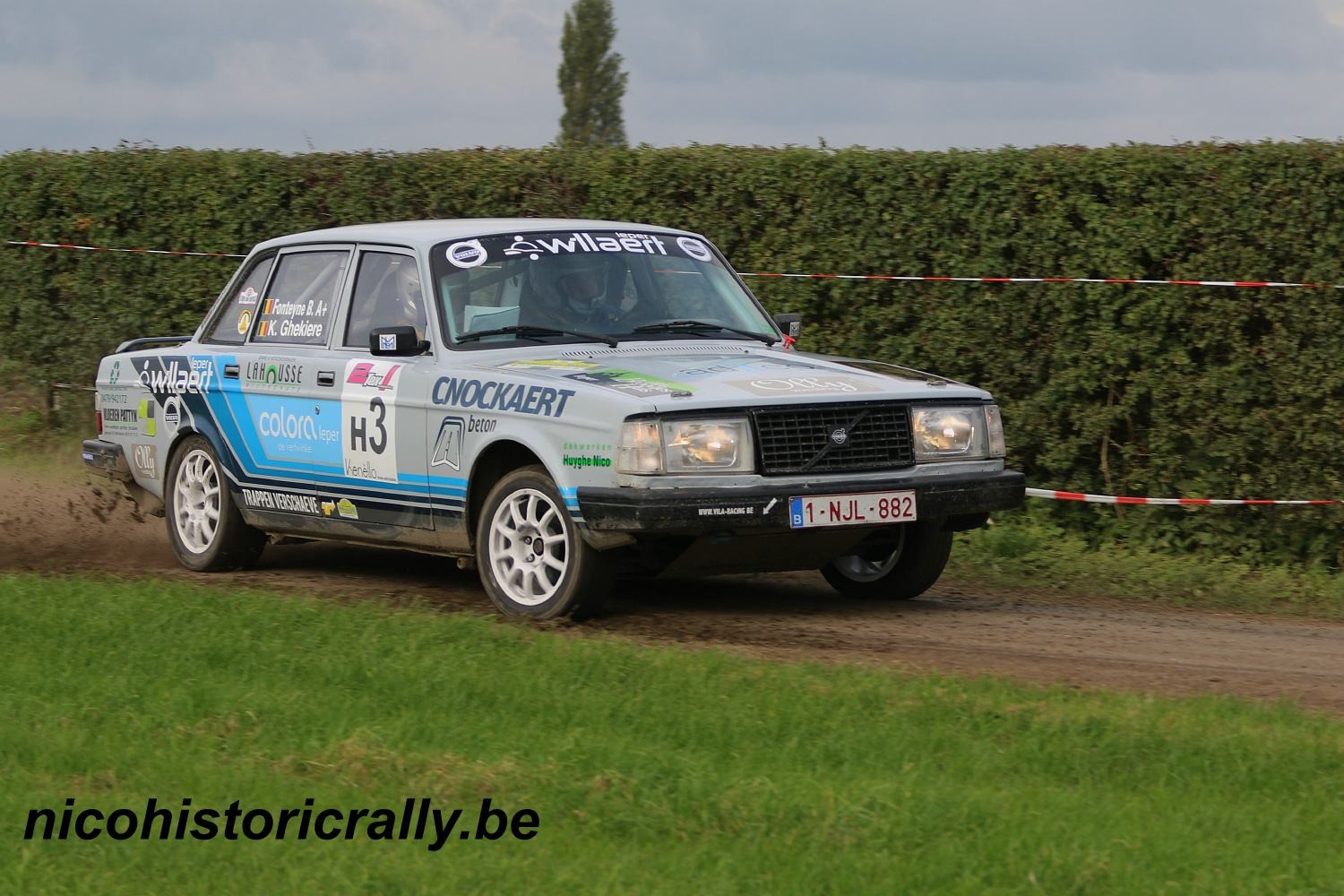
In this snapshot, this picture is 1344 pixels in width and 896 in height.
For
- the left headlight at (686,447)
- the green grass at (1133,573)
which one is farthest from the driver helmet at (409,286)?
the green grass at (1133,573)

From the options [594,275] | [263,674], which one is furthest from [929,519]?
[263,674]

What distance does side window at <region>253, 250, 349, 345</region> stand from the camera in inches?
360

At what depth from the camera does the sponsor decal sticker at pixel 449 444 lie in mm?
8086

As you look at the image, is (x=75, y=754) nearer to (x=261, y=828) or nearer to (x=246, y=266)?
(x=261, y=828)

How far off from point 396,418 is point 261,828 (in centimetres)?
397

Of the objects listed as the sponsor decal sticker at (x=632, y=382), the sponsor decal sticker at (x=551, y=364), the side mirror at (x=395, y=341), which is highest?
the side mirror at (x=395, y=341)

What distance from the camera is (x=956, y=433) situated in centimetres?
800

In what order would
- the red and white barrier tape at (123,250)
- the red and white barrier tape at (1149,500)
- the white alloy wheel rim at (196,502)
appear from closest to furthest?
the white alloy wheel rim at (196,502)
the red and white barrier tape at (1149,500)
the red and white barrier tape at (123,250)

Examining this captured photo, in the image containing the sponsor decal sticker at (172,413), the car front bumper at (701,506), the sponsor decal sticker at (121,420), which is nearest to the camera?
the car front bumper at (701,506)

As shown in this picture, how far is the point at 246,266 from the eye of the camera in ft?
32.4

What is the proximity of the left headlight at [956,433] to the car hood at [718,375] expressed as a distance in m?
0.07

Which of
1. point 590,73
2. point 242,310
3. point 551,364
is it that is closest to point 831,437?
point 551,364

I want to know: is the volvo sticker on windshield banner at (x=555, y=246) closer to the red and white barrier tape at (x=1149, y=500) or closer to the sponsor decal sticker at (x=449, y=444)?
the sponsor decal sticker at (x=449, y=444)

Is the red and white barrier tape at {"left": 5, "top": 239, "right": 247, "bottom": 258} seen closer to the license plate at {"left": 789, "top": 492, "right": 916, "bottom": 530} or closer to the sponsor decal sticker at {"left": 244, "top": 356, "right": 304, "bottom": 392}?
the sponsor decal sticker at {"left": 244, "top": 356, "right": 304, "bottom": 392}
